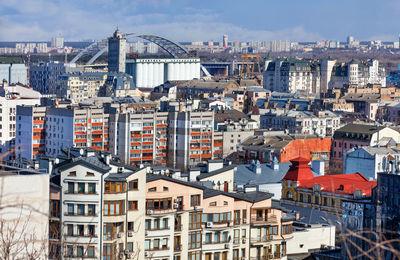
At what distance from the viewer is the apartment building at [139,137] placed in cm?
3225

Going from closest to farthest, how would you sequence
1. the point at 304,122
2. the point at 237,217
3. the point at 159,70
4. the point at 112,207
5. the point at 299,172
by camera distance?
the point at 112,207 → the point at 237,217 → the point at 299,172 → the point at 304,122 → the point at 159,70

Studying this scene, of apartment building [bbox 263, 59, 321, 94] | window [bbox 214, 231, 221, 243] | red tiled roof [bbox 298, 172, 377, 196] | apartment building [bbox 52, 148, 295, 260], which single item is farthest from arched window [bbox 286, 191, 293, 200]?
apartment building [bbox 263, 59, 321, 94]

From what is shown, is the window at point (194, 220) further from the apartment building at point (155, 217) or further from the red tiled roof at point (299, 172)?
the red tiled roof at point (299, 172)

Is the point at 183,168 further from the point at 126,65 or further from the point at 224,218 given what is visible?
the point at 126,65

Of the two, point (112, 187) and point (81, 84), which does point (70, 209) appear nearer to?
point (112, 187)

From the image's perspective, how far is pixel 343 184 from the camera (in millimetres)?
18438

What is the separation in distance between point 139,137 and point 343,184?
14.7 metres

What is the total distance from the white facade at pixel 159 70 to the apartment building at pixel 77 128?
35.7 meters

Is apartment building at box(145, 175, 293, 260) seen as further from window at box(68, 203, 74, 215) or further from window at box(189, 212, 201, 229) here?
window at box(68, 203, 74, 215)

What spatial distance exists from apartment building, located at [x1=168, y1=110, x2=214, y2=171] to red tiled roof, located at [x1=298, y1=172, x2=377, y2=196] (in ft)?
42.7

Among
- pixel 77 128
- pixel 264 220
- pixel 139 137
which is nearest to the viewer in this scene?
pixel 264 220

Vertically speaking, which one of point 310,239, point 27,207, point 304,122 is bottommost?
point 310,239

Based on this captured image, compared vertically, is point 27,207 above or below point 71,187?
above

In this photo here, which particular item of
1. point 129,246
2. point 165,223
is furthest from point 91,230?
point 165,223
